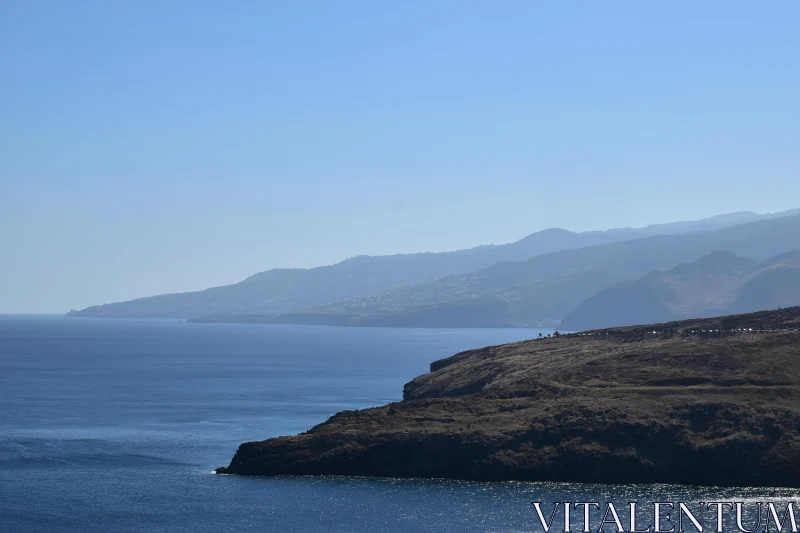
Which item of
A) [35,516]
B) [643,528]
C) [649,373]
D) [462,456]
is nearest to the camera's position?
[643,528]

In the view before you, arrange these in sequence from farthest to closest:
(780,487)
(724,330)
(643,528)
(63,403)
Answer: (63,403)
(724,330)
(780,487)
(643,528)

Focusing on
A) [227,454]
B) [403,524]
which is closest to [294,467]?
[227,454]

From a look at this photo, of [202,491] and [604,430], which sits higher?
[604,430]

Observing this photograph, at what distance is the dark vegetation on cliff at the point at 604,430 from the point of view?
91.4 m

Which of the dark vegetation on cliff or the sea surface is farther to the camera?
the dark vegetation on cliff

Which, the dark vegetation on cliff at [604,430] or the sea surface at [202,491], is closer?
the sea surface at [202,491]

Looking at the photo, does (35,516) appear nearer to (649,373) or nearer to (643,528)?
(643,528)

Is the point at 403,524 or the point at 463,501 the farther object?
the point at 463,501

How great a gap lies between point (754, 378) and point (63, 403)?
94.1m

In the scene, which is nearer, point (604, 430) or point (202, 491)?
point (202, 491)

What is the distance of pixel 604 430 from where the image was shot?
95500 millimetres

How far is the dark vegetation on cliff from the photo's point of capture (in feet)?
300

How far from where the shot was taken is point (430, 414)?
104 m

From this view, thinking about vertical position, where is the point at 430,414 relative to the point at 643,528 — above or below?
above
